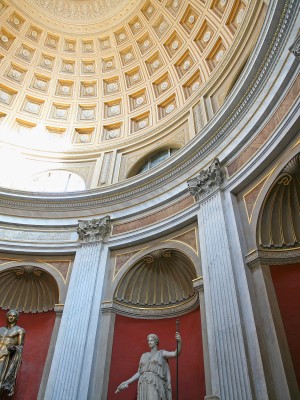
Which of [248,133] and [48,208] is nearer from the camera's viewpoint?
[248,133]

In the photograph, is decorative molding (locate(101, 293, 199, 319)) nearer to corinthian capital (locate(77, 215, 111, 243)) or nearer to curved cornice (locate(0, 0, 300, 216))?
corinthian capital (locate(77, 215, 111, 243))

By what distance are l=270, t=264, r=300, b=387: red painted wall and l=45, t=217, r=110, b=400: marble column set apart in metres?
4.67

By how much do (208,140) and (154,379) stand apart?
20.5ft

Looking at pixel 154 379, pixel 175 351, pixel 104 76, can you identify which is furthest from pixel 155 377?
pixel 104 76

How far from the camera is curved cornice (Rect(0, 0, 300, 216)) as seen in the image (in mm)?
7805

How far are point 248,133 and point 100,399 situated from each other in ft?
23.2

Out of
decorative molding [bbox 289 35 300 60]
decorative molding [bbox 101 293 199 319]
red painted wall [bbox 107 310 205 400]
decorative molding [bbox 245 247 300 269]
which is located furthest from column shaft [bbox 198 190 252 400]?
decorative molding [bbox 289 35 300 60]

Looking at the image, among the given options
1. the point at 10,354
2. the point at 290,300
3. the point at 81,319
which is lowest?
the point at 10,354

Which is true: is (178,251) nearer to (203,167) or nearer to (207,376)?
(203,167)

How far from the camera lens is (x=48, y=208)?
1201 centimetres

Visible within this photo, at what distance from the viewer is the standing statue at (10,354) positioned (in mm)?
7984

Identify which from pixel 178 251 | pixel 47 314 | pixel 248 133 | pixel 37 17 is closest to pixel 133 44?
pixel 37 17

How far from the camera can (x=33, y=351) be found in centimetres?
952

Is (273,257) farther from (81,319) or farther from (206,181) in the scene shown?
(81,319)
